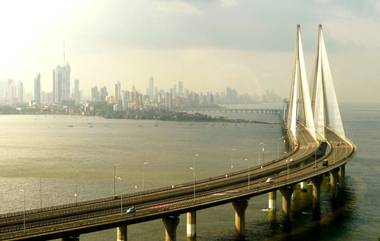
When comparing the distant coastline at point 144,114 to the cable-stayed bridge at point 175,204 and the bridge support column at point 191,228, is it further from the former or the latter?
the bridge support column at point 191,228

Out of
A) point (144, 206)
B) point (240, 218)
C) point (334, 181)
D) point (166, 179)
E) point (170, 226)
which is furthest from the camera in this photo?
point (166, 179)

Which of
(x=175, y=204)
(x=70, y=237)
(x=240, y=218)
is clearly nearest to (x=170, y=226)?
(x=175, y=204)

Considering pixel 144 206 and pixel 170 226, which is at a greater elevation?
pixel 144 206

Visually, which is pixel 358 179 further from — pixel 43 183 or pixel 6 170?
pixel 6 170

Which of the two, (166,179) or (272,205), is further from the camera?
(166,179)

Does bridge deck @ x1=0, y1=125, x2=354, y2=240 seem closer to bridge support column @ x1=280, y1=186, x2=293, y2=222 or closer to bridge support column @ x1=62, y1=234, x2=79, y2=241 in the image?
bridge support column @ x1=62, y1=234, x2=79, y2=241

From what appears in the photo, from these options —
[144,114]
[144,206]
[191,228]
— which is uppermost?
[144,114]

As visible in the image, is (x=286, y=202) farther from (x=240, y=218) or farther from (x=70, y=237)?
(x=70, y=237)

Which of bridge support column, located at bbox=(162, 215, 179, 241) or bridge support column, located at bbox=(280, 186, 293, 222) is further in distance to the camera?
bridge support column, located at bbox=(280, 186, 293, 222)

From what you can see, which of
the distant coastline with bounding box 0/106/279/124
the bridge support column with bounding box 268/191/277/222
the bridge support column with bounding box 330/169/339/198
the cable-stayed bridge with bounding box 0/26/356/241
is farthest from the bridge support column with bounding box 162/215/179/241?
the distant coastline with bounding box 0/106/279/124

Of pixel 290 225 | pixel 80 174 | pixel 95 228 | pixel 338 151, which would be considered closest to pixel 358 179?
pixel 338 151

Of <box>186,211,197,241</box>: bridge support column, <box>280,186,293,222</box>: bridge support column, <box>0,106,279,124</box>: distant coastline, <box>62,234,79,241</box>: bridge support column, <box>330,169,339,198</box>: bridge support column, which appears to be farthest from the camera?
<box>0,106,279,124</box>: distant coastline
